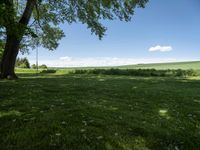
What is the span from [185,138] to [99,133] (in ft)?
5.81

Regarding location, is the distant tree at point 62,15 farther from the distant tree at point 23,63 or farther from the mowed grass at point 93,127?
the distant tree at point 23,63

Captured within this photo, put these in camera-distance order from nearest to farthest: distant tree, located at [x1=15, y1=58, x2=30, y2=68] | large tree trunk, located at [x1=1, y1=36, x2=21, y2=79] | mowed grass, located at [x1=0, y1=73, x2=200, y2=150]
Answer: mowed grass, located at [x1=0, y1=73, x2=200, y2=150] → large tree trunk, located at [x1=1, y1=36, x2=21, y2=79] → distant tree, located at [x1=15, y1=58, x2=30, y2=68]

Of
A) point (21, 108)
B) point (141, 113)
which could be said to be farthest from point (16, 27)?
point (141, 113)

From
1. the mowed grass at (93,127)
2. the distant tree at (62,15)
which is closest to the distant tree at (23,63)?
the distant tree at (62,15)

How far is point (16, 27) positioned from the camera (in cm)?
933

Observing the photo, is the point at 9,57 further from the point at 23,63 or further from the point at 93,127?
the point at 23,63

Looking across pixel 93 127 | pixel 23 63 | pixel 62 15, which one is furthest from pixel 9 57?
pixel 23 63

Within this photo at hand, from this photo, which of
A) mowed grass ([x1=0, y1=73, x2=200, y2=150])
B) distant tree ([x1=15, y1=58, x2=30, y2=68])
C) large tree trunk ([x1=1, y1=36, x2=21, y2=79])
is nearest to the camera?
mowed grass ([x1=0, y1=73, x2=200, y2=150])

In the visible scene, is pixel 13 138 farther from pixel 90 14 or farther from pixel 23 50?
pixel 23 50

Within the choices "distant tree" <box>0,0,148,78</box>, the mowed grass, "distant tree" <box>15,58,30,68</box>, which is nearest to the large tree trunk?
"distant tree" <box>0,0,148,78</box>

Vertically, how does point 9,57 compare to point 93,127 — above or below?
above

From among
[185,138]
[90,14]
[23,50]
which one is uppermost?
[90,14]

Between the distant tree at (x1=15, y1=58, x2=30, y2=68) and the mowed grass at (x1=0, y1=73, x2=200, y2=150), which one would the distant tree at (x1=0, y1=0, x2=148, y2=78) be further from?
the distant tree at (x1=15, y1=58, x2=30, y2=68)

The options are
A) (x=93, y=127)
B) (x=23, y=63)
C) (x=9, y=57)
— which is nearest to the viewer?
(x=93, y=127)
